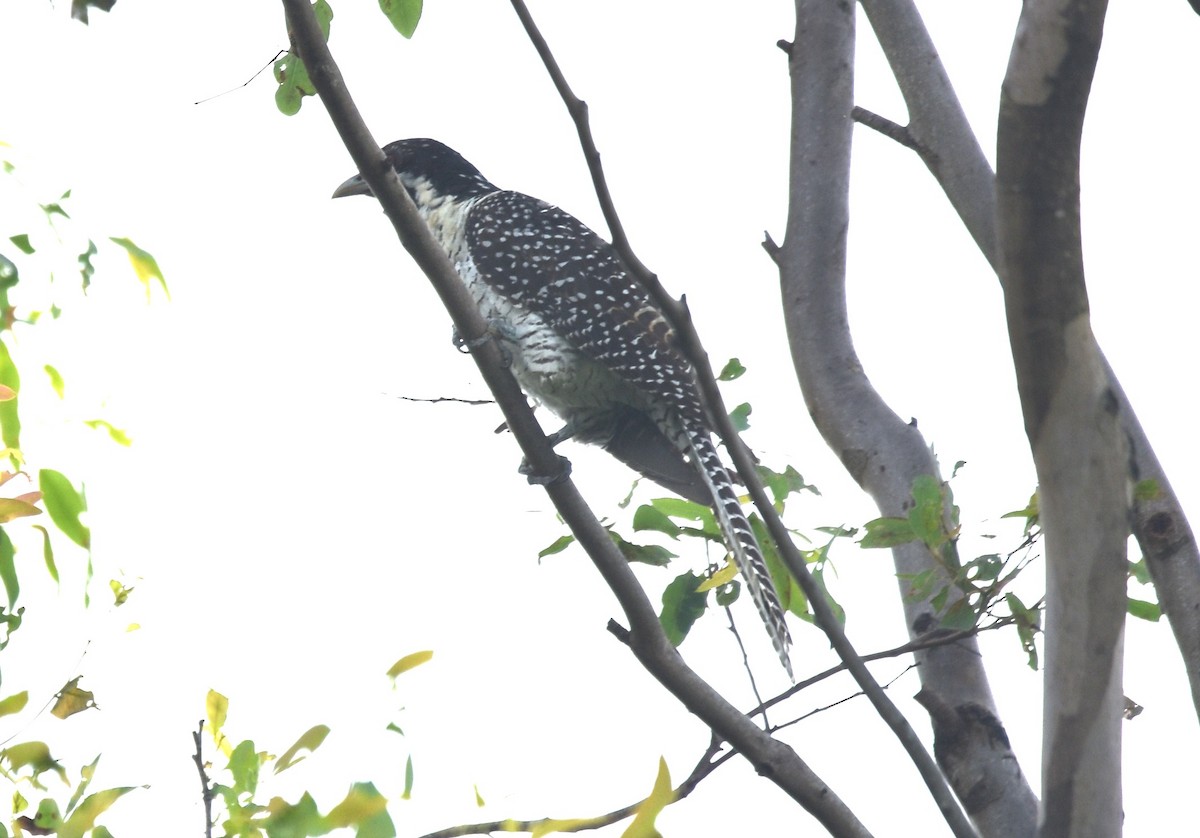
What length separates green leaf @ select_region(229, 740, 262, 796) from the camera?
1902 mm

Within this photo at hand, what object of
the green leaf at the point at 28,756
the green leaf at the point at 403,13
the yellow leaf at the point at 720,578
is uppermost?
the green leaf at the point at 403,13

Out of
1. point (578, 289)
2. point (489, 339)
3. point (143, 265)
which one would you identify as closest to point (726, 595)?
point (489, 339)

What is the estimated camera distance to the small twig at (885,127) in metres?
3.25

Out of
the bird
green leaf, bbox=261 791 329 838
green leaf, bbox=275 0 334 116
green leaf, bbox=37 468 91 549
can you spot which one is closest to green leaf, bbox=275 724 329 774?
green leaf, bbox=261 791 329 838

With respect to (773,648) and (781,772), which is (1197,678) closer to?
(781,772)

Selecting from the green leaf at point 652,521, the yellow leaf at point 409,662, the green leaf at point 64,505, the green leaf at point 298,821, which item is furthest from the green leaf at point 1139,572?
the green leaf at point 64,505

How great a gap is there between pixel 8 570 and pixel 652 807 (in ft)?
4.02

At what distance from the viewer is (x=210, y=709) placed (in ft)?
7.31

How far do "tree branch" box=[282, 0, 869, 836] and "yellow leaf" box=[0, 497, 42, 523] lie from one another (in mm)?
1024

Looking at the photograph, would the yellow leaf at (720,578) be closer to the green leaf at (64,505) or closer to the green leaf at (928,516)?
the green leaf at (928,516)

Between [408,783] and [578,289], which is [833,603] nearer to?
[408,783]

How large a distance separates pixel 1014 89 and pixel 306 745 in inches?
47.0

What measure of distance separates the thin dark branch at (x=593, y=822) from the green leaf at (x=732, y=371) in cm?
109

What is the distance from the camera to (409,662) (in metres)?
1.67
